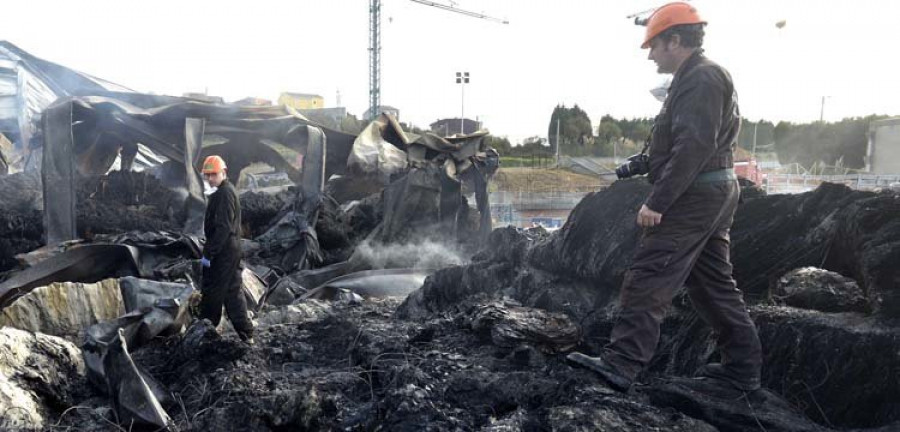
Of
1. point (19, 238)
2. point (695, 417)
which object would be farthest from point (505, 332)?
point (19, 238)

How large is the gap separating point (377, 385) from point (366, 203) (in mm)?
6296


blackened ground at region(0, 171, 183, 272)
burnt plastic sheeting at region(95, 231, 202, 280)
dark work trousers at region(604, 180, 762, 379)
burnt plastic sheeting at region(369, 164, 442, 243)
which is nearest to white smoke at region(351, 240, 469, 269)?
burnt plastic sheeting at region(369, 164, 442, 243)

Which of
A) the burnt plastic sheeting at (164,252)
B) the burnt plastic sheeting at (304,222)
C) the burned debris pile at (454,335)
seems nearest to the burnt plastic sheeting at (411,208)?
the burnt plastic sheeting at (304,222)

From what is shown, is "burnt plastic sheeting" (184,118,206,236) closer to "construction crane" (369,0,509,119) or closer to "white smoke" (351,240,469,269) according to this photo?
"white smoke" (351,240,469,269)

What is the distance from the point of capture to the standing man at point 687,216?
8.64 ft

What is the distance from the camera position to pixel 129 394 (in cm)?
299

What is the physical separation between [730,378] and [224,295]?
12.2ft

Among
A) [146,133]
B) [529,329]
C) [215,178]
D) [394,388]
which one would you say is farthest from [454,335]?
[146,133]

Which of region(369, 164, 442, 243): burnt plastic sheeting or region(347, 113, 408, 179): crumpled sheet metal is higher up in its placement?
region(347, 113, 408, 179): crumpled sheet metal

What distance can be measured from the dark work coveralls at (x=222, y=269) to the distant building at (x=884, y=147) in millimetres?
30543

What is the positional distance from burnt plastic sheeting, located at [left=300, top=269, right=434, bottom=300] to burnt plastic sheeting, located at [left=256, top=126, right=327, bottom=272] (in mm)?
1240

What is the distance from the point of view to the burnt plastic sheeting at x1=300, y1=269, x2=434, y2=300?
6.63 metres

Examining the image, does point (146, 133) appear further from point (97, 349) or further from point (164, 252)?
Answer: point (97, 349)

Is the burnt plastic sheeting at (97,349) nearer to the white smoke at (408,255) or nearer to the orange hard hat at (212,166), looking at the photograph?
the orange hard hat at (212,166)
